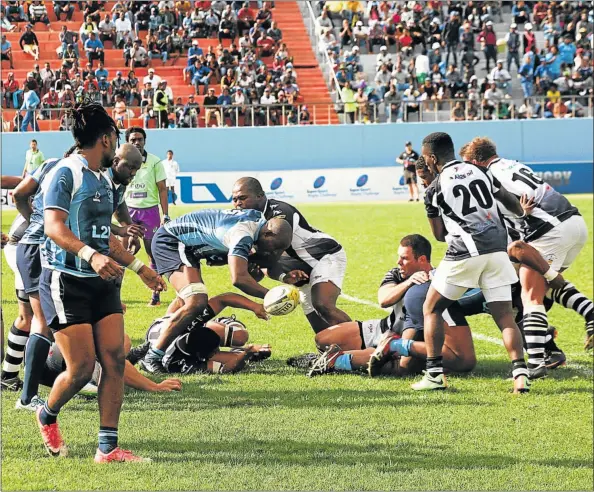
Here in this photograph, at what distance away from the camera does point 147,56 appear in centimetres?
621

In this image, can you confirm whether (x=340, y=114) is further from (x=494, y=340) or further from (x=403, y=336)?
(x=403, y=336)

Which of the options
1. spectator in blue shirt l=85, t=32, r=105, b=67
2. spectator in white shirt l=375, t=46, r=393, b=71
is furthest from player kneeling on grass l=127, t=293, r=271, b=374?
spectator in white shirt l=375, t=46, r=393, b=71

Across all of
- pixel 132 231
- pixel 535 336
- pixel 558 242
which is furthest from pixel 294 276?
→ pixel 558 242

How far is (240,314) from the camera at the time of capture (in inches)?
337

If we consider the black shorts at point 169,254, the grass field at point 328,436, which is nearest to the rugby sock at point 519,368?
the grass field at point 328,436

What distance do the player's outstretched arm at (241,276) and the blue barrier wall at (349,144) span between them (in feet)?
6.05

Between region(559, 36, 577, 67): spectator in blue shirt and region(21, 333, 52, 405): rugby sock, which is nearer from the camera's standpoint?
region(21, 333, 52, 405): rugby sock

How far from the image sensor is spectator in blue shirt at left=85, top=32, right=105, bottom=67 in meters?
5.76

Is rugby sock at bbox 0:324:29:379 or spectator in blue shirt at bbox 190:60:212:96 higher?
spectator in blue shirt at bbox 190:60:212:96

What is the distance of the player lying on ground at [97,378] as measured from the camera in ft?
16.7

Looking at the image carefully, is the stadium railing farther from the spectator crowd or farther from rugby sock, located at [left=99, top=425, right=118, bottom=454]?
rugby sock, located at [left=99, top=425, right=118, bottom=454]

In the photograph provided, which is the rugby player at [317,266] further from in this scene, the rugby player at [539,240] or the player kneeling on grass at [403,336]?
the rugby player at [539,240]

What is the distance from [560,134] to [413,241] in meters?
18.3

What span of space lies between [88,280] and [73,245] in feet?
0.94
